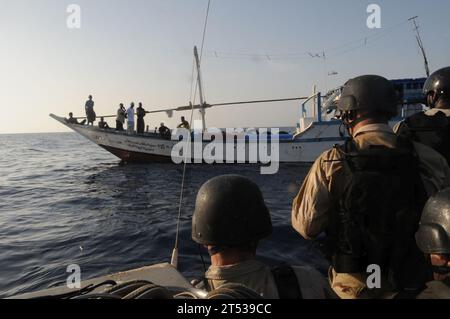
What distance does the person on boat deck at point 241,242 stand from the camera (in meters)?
1.77

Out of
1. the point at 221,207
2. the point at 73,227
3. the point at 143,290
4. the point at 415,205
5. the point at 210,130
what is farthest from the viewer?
the point at 210,130

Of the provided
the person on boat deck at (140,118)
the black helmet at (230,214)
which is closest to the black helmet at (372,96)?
the black helmet at (230,214)

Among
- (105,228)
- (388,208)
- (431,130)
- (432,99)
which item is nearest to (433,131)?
(431,130)

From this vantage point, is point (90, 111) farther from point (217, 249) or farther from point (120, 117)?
point (217, 249)

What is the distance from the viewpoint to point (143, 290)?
1754 mm

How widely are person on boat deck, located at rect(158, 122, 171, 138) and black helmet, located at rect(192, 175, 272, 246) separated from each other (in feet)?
65.6

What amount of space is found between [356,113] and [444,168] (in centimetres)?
70

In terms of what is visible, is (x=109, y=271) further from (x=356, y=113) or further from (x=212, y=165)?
(x=212, y=165)

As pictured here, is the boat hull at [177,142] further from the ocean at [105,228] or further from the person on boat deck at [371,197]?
the person on boat deck at [371,197]

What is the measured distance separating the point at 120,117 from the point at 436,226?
2217cm

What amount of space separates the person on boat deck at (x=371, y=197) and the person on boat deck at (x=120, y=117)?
2106 cm

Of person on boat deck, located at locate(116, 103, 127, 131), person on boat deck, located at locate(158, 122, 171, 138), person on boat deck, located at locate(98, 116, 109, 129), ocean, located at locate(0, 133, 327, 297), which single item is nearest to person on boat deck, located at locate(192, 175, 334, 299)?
ocean, located at locate(0, 133, 327, 297)
